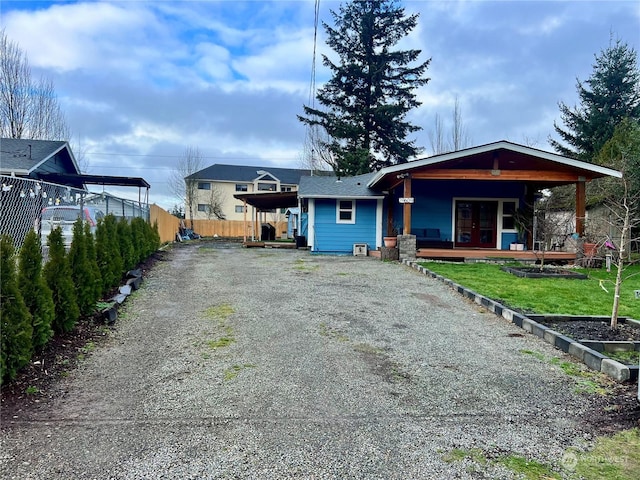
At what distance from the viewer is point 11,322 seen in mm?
3016

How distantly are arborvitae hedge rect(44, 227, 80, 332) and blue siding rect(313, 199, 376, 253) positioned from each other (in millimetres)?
11587

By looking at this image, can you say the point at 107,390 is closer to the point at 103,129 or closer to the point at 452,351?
the point at 452,351

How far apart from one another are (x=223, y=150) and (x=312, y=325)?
130ft

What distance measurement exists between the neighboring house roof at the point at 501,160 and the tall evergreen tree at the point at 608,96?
10.5 meters

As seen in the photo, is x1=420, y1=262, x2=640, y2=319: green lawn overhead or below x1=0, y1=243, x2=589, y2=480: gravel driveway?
overhead

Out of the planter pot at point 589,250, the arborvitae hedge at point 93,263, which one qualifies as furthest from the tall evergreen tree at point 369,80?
the arborvitae hedge at point 93,263

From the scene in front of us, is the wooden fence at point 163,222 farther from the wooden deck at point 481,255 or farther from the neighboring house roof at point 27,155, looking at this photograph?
the wooden deck at point 481,255

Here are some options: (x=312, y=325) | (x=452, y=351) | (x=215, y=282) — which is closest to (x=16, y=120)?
(x=215, y=282)

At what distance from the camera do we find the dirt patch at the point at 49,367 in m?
2.79

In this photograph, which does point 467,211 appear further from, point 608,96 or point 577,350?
point 608,96

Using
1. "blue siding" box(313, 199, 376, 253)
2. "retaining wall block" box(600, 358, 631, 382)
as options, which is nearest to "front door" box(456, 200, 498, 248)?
"blue siding" box(313, 199, 376, 253)

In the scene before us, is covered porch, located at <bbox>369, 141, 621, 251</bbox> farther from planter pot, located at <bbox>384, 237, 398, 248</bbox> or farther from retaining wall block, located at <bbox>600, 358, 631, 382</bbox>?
retaining wall block, located at <bbox>600, 358, 631, 382</bbox>

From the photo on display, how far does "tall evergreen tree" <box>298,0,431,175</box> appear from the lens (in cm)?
2519

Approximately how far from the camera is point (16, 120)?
19.7 metres
